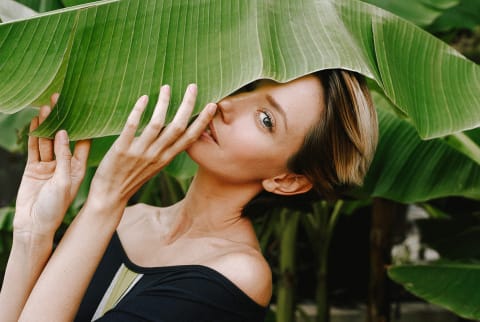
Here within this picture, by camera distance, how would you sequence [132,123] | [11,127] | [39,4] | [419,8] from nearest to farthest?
[132,123] → [419,8] → [39,4] → [11,127]

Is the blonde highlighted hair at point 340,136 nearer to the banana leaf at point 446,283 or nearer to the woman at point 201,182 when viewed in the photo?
the woman at point 201,182

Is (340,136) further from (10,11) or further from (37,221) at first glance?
(10,11)

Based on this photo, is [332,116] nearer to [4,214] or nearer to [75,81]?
[75,81]

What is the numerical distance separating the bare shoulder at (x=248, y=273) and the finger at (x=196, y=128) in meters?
0.22

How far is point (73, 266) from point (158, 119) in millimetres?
288

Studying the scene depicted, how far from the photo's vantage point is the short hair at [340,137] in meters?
1.20

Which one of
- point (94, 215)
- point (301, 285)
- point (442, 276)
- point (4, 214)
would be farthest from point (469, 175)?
point (301, 285)

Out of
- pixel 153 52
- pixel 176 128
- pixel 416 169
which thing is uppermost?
pixel 153 52

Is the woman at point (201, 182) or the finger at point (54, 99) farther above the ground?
the finger at point (54, 99)

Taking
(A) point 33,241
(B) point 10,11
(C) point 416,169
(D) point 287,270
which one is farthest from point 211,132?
(D) point 287,270

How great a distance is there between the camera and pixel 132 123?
1.11 m

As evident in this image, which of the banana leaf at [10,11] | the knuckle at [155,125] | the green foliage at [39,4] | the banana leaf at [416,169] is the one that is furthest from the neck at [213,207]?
the green foliage at [39,4]

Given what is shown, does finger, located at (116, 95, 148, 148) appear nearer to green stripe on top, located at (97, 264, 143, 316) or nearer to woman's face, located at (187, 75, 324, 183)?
woman's face, located at (187, 75, 324, 183)

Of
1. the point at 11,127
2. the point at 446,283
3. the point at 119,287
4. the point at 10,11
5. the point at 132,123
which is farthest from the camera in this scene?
the point at 11,127
